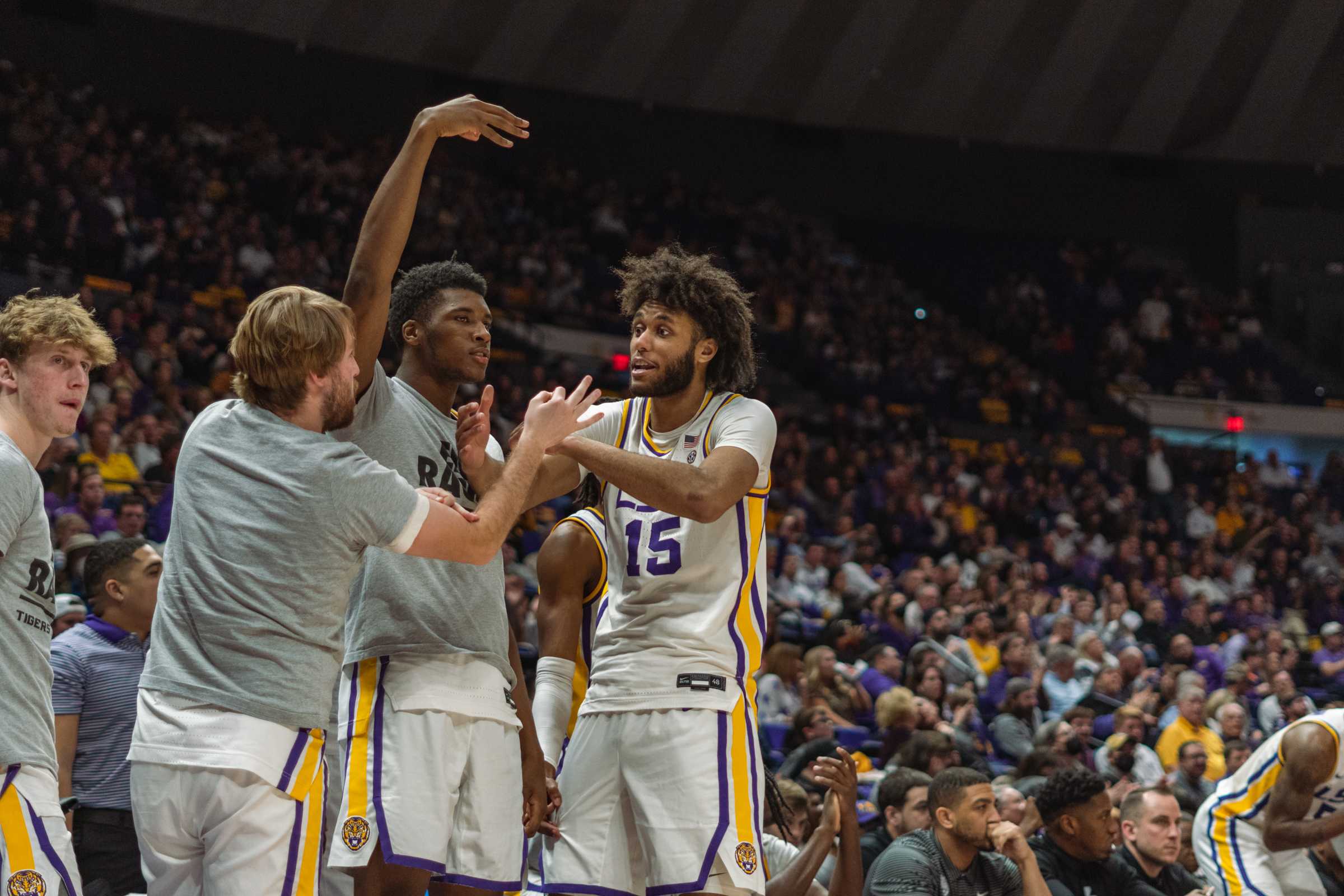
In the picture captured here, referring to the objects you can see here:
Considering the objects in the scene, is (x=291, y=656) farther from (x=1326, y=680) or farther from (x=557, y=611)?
(x=1326, y=680)

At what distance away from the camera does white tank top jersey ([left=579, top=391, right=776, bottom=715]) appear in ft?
12.6

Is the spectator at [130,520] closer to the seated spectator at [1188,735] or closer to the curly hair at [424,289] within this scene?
the curly hair at [424,289]

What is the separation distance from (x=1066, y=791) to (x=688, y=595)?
Answer: 10.2 ft

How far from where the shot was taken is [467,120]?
3.79 meters

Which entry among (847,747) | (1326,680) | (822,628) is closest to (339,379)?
(847,747)

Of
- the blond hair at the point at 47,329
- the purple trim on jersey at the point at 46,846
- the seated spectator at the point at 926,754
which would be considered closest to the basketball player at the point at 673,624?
the blond hair at the point at 47,329

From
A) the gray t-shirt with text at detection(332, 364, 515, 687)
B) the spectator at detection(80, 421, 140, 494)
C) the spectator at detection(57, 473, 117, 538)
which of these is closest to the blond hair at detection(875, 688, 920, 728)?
the spectator at detection(57, 473, 117, 538)

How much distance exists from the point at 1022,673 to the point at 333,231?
33.8 feet

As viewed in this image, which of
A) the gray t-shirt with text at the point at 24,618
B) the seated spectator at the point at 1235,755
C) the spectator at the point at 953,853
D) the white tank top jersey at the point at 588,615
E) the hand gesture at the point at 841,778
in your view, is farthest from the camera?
the seated spectator at the point at 1235,755

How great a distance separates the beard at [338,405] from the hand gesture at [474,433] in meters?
0.50

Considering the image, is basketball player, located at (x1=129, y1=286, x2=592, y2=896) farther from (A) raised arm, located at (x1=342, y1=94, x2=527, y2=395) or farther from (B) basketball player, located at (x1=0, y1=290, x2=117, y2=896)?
(A) raised arm, located at (x1=342, y1=94, x2=527, y2=395)

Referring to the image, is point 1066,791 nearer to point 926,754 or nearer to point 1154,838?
point 1154,838

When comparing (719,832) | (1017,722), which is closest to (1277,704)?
(1017,722)

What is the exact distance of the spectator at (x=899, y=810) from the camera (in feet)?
21.1
